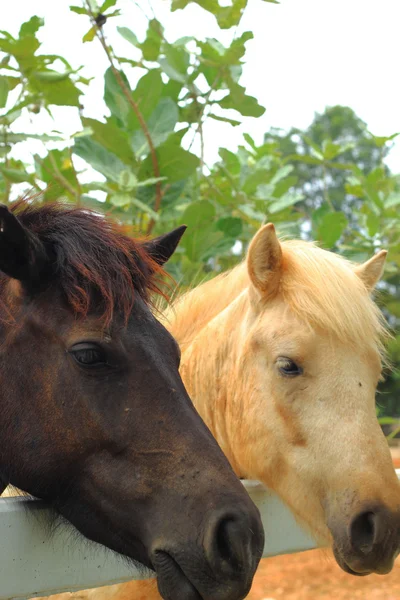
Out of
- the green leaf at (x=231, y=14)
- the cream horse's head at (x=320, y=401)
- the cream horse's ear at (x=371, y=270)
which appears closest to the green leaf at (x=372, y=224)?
the green leaf at (x=231, y=14)

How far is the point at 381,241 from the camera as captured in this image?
455 centimetres

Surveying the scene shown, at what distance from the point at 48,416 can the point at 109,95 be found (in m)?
2.20

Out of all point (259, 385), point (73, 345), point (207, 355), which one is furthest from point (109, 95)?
point (73, 345)

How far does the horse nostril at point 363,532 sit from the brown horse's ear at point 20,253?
3.77 feet

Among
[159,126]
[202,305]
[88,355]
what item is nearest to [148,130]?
[159,126]

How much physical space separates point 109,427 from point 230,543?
39cm

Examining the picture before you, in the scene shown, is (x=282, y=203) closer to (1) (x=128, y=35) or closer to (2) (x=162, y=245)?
(1) (x=128, y=35)

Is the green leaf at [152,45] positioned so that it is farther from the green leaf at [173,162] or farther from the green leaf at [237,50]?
the green leaf at [173,162]

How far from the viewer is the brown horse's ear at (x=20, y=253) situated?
1.68 metres

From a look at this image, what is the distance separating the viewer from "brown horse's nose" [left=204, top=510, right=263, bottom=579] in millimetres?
1441

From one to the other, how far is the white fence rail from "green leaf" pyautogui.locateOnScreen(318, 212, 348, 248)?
2462 mm

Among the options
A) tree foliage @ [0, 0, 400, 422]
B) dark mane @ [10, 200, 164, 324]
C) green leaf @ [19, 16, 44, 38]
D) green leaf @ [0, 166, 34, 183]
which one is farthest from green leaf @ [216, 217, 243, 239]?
dark mane @ [10, 200, 164, 324]

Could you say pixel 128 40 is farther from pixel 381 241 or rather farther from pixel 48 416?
pixel 48 416

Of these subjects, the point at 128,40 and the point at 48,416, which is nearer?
the point at 48,416
